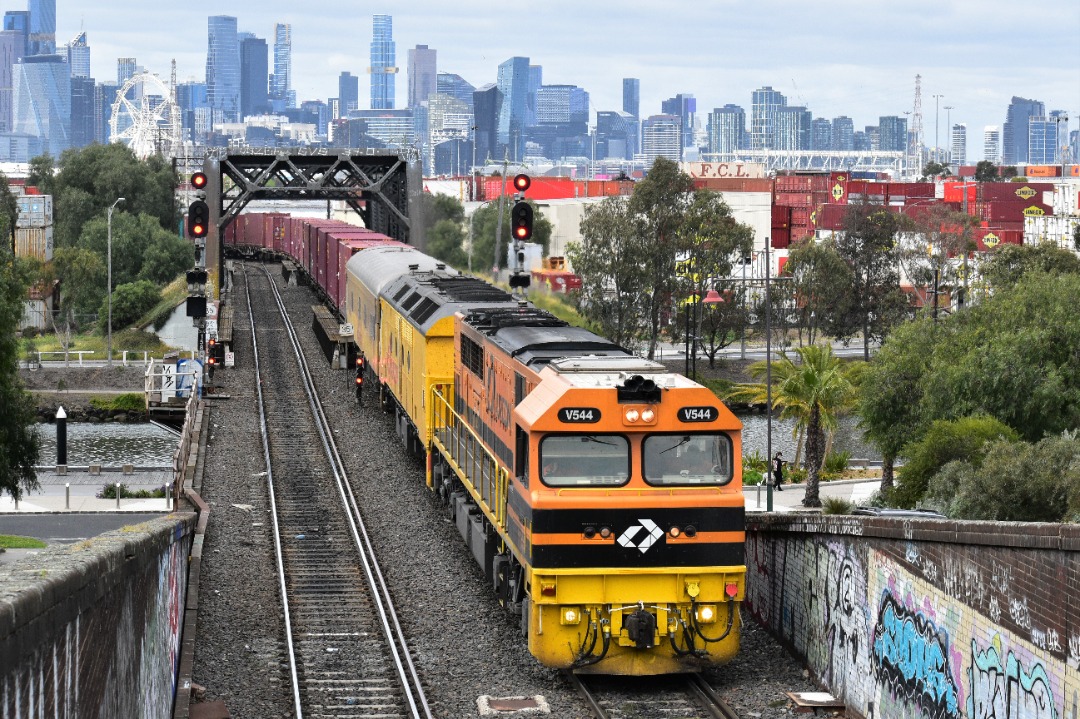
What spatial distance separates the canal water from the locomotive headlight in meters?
46.4

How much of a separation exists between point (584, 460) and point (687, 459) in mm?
1149

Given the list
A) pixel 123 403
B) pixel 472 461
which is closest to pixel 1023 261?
pixel 123 403

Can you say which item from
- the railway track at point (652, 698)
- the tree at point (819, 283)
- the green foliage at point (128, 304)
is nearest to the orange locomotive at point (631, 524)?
the railway track at point (652, 698)

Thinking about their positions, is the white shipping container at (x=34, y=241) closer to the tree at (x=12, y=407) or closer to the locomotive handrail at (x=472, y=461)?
the tree at (x=12, y=407)

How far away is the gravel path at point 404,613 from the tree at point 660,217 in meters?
41.0

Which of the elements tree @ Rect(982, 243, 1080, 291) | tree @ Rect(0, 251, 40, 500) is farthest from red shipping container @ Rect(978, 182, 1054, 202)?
tree @ Rect(0, 251, 40, 500)

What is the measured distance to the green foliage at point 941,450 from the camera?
112 feet

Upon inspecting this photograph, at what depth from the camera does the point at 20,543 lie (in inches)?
1337

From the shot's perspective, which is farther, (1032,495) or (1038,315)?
(1038,315)

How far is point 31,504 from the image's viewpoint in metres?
43.0

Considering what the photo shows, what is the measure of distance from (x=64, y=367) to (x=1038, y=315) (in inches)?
2016

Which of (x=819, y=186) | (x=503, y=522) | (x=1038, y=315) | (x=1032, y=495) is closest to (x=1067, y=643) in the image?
→ (x=503, y=522)

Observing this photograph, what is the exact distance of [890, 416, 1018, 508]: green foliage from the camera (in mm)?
34031

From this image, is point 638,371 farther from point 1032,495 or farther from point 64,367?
point 64,367
